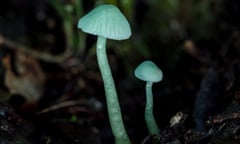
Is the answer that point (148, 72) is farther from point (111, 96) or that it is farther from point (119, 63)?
point (119, 63)

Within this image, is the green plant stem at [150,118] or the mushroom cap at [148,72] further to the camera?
the green plant stem at [150,118]

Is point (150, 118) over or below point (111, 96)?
below

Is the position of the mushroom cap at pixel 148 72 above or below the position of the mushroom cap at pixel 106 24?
below

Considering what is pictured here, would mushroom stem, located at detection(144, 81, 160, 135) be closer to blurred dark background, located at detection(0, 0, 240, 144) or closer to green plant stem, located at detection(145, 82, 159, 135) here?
green plant stem, located at detection(145, 82, 159, 135)

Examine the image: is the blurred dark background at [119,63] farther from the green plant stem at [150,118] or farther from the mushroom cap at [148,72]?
the mushroom cap at [148,72]

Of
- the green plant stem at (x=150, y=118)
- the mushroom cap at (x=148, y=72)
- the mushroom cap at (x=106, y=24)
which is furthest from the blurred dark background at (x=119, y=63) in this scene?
the mushroom cap at (x=106, y=24)

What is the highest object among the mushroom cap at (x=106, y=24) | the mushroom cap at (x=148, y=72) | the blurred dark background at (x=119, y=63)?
the mushroom cap at (x=106, y=24)

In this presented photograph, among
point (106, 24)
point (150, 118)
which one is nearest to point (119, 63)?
point (150, 118)

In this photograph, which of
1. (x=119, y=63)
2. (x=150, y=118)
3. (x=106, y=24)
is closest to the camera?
(x=106, y=24)
